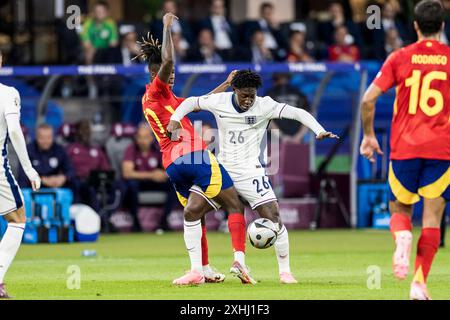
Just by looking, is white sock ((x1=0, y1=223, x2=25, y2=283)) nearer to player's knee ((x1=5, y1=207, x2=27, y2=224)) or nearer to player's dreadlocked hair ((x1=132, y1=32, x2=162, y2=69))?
player's knee ((x1=5, y1=207, x2=27, y2=224))

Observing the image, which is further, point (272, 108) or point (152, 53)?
point (152, 53)

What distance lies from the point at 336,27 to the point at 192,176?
13.2 m

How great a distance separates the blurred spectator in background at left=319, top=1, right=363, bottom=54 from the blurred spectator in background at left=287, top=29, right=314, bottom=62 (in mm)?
942

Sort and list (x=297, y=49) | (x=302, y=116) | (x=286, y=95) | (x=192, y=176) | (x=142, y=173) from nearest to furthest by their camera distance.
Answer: (x=302, y=116)
(x=192, y=176)
(x=142, y=173)
(x=286, y=95)
(x=297, y=49)

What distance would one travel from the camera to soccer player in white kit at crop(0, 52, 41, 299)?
12352 mm

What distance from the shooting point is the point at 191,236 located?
44.9 ft

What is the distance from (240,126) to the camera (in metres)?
13.9

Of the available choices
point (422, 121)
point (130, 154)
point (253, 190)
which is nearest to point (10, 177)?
point (253, 190)

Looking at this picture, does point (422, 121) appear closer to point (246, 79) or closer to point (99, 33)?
point (246, 79)

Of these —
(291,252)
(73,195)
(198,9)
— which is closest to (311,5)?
(198,9)

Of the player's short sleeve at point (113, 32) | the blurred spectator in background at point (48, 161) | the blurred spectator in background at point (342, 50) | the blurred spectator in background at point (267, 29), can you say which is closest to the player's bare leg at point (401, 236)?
the blurred spectator in background at point (48, 161)

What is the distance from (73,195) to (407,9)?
8.91 m

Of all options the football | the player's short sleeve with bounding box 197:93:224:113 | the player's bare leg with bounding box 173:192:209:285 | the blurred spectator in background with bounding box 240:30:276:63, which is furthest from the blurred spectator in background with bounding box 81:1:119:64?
the football

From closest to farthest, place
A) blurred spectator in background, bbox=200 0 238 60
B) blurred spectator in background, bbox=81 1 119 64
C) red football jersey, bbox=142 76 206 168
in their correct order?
red football jersey, bbox=142 76 206 168 → blurred spectator in background, bbox=81 1 119 64 → blurred spectator in background, bbox=200 0 238 60
